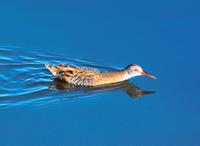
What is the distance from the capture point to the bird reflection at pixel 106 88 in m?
11.6

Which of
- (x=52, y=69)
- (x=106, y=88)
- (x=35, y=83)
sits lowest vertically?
(x=106, y=88)

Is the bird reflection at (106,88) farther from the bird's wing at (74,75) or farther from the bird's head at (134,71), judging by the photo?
the bird's head at (134,71)

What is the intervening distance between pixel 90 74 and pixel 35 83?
3.23 feet

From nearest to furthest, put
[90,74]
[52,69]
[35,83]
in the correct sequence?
[35,83], [52,69], [90,74]

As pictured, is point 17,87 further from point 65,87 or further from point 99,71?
point 99,71

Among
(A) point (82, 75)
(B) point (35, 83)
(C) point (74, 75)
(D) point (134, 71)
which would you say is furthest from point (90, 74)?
(B) point (35, 83)

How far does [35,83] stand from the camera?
11.8 m

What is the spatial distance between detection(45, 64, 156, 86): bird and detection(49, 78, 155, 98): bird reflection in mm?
83

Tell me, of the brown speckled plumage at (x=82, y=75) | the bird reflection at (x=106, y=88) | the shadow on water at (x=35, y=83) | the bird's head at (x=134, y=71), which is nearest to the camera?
the shadow on water at (x=35, y=83)

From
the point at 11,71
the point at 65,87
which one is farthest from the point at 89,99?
the point at 11,71

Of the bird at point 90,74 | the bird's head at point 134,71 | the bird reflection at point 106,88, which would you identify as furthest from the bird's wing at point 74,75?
the bird's head at point 134,71

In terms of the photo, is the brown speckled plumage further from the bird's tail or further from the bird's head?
the bird's head

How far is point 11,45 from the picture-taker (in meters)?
12.8

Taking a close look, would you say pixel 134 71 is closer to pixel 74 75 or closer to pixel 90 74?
pixel 90 74
